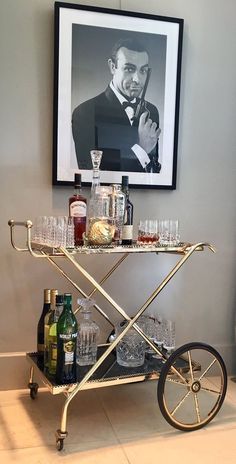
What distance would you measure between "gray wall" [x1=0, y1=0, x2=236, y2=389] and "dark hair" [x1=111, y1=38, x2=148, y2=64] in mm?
155

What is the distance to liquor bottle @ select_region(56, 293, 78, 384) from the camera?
151cm

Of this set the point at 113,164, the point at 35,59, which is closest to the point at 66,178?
the point at 113,164

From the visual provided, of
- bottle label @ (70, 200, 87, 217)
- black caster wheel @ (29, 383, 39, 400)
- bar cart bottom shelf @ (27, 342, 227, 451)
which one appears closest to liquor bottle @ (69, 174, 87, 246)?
bottle label @ (70, 200, 87, 217)

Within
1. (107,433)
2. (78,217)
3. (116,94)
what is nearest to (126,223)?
(78,217)

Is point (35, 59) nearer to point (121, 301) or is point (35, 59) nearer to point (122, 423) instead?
point (121, 301)

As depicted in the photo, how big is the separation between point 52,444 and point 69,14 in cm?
172

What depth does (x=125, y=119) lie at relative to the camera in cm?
203

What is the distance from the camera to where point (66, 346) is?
150cm

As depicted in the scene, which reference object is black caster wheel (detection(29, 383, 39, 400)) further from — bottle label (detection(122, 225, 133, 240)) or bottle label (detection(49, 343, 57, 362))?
bottle label (detection(122, 225, 133, 240))

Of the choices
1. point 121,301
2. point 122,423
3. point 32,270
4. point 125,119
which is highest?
point 125,119

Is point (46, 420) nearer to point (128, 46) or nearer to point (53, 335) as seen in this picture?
point (53, 335)

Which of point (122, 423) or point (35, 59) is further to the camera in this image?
point (35, 59)

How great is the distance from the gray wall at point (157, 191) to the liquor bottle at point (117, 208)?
13.2 inches

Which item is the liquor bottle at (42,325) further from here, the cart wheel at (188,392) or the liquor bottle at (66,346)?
the cart wheel at (188,392)
